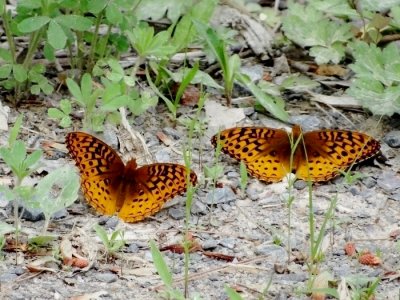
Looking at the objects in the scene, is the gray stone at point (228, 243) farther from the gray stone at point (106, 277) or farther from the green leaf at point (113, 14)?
the green leaf at point (113, 14)

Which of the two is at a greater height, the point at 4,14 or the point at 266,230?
the point at 4,14

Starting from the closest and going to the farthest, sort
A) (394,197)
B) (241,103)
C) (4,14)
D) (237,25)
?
1. (394,197)
2. (4,14)
3. (241,103)
4. (237,25)

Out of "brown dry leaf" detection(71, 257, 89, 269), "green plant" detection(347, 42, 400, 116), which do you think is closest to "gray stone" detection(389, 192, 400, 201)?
"green plant" detection(347, 42, 400, 116)

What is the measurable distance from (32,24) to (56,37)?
0.11 metres

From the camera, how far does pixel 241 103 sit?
15.1 feet

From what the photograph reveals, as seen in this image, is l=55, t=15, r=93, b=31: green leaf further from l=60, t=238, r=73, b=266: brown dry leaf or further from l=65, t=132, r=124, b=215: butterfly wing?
l=60, t=238, r=73, b=266: brown dry leaf

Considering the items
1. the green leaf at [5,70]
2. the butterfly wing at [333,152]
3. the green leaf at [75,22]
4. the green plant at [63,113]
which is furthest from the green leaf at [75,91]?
the butterfly wing at [333,152]

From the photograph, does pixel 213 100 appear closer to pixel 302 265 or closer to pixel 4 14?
pixel 4 14

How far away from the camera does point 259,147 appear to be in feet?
13.3

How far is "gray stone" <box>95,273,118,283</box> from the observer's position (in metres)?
3.24

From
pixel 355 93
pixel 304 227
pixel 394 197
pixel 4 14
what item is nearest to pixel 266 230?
pixel 304 227

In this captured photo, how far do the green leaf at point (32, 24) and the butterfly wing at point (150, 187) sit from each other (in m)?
0.80

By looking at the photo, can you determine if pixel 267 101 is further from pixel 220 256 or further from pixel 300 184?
pixel 220 256

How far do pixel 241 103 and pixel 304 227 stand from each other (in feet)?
3.51
